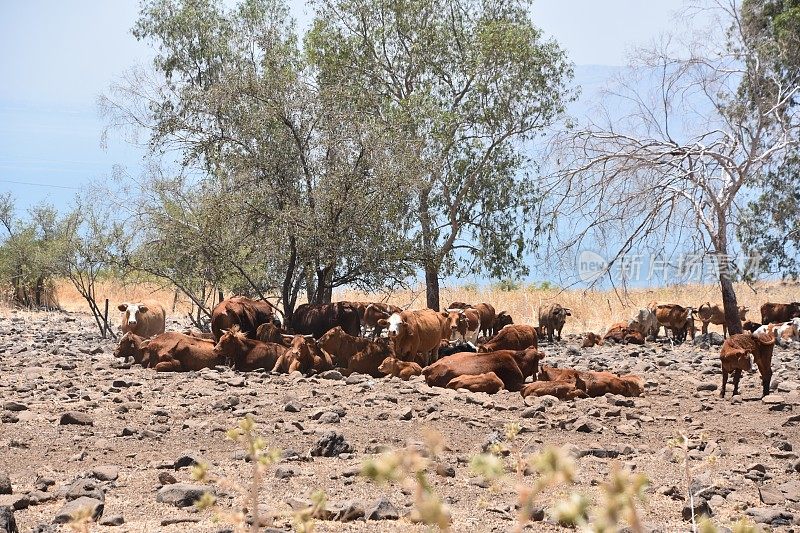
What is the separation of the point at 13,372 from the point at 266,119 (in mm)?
8424

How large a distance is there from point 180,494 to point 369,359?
975cm

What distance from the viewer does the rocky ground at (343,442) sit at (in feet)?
23.0

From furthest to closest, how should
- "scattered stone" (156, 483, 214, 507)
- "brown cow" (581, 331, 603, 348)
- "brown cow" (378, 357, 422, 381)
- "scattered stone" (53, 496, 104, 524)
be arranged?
"brown cow" (581, 331, 603, 348) < "brown cow" (378, 357, 422, 381) < "scattered stone" (156, 483, 214, 507) < "scattered stone" (53, 496, 104, 524)

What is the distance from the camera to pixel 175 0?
34406mm

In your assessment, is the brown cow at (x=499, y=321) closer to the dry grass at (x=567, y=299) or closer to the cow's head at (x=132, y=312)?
the dry grass at (x=567, y=299)

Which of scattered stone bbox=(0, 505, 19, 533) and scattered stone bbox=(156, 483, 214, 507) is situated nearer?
scattered stone bbox=(0, 505, 19, 533)

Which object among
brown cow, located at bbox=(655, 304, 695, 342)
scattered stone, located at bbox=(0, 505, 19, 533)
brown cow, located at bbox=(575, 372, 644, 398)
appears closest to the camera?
scattered stone, located at bbox=(0, 505, 19, 533)

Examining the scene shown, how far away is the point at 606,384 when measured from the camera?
14.3 meters

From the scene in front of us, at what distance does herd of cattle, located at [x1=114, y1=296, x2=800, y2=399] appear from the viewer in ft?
46.8

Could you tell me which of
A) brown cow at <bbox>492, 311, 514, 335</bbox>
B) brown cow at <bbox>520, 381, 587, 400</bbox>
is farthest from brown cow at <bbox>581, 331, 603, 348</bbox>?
brown cow at <bbox>520, 381, 587, 400</bbox>

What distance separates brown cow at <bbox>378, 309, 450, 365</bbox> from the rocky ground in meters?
2.20

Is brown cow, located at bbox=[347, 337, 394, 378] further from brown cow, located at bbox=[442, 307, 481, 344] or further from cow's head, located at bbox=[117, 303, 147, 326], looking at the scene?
cow's head, located at bbox=[117, 303, 147, 326]

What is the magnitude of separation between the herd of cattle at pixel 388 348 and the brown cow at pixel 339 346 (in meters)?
0.02

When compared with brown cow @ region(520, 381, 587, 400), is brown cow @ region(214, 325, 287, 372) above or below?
above
